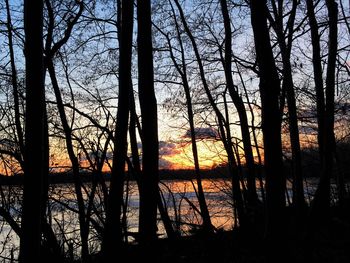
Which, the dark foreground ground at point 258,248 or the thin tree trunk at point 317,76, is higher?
the thin tree trunk at point 317,76

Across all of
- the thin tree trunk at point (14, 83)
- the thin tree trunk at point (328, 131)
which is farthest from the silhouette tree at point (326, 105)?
the thin tree trunk at point (14, 83)

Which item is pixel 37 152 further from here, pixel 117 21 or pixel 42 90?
pixel 117 21

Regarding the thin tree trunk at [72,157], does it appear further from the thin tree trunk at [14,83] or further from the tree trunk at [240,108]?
the tree trunk at [240,108]

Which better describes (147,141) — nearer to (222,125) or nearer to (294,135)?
(294,135)

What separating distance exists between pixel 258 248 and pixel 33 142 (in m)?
5.57

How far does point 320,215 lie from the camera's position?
10.7 meters

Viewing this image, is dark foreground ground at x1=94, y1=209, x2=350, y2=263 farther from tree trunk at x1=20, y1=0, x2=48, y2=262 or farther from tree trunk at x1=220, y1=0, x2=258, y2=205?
tree trunk at x1=20, y1=0, x2=48, y2=262

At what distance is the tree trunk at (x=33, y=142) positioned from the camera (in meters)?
5.89

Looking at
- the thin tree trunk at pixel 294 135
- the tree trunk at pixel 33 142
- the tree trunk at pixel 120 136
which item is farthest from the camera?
the thin tree trunk at pixel 294 135

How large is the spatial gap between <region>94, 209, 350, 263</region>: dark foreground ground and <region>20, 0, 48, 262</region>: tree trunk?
85.0 inches

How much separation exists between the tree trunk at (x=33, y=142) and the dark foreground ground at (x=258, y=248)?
2.16 metres

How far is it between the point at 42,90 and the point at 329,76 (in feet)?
25.9

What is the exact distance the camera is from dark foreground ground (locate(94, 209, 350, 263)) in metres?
6.88

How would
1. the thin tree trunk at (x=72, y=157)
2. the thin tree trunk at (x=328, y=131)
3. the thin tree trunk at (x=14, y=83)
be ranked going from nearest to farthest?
1. the thin tree trunk at (x=328, y=131)
2. the thin tree trunk at (x=14, y=83)
3. the thin tree trunk at (x=72, y=157)
